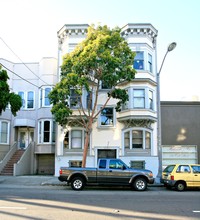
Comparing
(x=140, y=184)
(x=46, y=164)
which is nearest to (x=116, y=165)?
(x=140, y=184)

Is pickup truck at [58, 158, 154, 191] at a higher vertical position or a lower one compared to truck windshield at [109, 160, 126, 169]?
lower

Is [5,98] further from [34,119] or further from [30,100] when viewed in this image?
[30,100]

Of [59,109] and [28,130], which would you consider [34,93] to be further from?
[59,109]

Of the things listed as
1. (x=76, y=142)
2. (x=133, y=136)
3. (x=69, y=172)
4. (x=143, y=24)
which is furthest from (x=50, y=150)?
(x=143, y=24)

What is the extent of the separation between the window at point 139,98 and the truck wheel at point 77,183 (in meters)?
9.20

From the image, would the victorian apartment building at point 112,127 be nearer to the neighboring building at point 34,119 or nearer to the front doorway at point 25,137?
the neighboring building at point 34,119

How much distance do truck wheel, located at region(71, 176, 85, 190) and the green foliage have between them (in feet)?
14.7

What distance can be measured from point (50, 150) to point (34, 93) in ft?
19.9

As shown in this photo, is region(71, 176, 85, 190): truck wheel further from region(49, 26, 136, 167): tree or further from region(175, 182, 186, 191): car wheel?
region(175, 182, 186, 191): car wheel

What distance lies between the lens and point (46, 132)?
85.4ft

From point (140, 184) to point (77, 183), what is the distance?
3.53 meters

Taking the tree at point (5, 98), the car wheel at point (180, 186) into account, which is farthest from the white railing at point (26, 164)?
the car wheel at point (180, 186)

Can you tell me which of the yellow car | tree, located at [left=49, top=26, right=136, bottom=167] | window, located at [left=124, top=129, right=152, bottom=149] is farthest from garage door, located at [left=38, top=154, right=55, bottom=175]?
the yellow car

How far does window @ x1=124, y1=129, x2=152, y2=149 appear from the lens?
23392 mm
